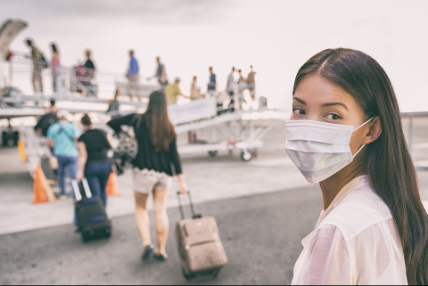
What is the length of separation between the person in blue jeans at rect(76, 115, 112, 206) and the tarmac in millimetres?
796

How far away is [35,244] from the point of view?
4.21m

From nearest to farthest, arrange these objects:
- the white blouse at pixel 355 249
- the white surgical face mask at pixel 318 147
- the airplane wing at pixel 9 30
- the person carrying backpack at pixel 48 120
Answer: the white blouse at pixel 355 249
the white surgical face mask at pixel 318 147
the person carrying backpack at pixel 48 120
the airplane wing at pixel 9 30

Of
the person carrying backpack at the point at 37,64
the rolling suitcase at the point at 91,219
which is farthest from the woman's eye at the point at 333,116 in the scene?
the person carrying backpack at the point at 37,64

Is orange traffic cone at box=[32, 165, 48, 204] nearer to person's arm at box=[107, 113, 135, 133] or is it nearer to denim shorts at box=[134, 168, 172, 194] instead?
person's arm at box=[107, 113, 135, 133]

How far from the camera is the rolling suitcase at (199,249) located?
10.1ft

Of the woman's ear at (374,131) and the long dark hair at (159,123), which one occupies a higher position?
the woman's ear at (374,131)

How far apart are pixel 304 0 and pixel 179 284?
2813 millimetres

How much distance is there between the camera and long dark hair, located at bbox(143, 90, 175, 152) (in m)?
3.50

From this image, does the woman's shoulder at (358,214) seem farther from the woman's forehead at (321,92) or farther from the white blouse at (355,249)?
the woman's forehead at (321,92)

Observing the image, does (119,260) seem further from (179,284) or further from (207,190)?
(207,190)

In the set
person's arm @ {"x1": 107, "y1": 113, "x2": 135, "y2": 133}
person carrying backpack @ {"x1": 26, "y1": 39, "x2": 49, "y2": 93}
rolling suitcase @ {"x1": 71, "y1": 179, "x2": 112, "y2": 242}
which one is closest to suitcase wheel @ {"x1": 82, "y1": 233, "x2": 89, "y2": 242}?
rolling suitcase @ {"x1": 71, "y1": 179, "x2": 112, "y2": 242}

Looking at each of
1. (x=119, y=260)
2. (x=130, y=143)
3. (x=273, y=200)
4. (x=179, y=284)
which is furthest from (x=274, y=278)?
(x=273, y=200)

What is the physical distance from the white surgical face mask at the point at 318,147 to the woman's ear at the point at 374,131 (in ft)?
0.07

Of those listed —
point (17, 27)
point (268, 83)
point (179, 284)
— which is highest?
point (17, 27)
